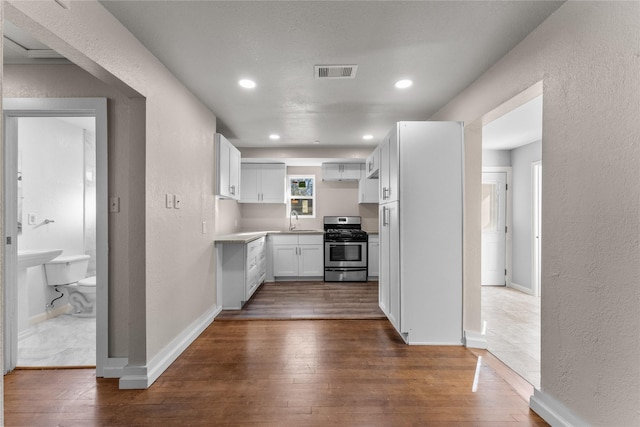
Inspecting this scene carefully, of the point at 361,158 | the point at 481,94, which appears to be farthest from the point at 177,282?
the point at 361,158

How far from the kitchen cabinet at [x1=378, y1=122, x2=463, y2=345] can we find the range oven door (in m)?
2.53

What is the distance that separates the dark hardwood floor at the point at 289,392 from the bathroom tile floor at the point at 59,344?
0.53 feet

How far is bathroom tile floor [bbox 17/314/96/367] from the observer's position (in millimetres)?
2398

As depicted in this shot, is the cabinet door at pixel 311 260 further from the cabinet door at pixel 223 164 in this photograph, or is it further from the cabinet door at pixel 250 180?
the cabinet door at pixel 223 164

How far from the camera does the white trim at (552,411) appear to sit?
1.59m

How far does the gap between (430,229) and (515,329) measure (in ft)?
5.14

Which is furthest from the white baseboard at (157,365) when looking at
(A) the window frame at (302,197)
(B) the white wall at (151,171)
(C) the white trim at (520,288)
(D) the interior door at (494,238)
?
(C) the white trim at (520,288)

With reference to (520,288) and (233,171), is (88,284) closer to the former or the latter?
(233,171)

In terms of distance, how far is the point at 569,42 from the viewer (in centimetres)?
161

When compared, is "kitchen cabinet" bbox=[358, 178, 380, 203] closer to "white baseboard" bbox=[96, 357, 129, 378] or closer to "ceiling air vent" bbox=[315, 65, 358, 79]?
"ceiling air vent" bbox=[315, 65, 358, 79]

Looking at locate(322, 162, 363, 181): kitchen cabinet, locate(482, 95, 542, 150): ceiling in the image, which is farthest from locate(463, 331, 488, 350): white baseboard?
locate(322, 162, 363, 181): kitchen cabinet

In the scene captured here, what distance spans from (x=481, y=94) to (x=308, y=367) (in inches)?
103

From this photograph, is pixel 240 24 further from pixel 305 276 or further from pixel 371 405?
pixel 305 276

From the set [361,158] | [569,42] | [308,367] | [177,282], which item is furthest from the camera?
[361,158]
